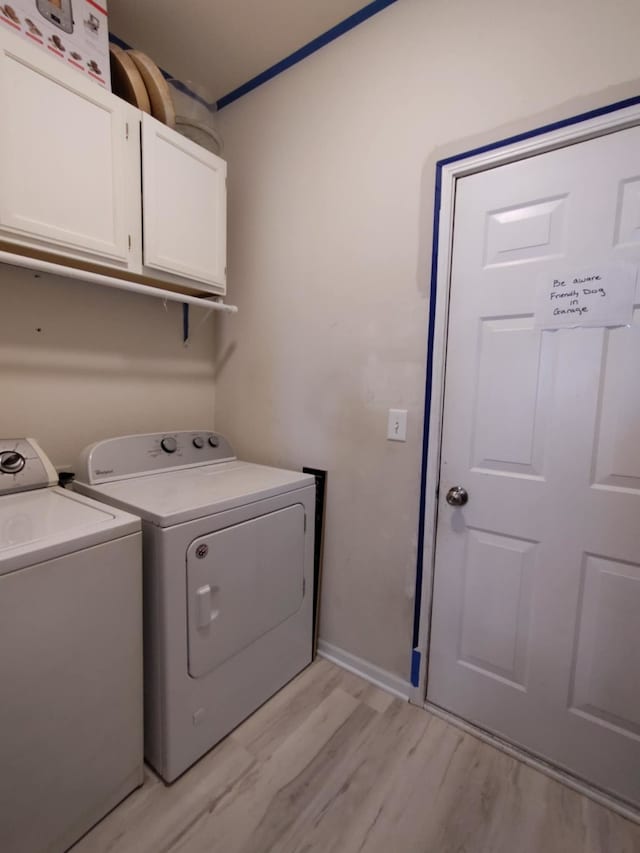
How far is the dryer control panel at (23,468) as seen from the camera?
4.39ft

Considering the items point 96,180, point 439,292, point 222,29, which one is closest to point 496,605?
point 439,292

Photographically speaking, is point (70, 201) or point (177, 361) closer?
point (70, 201)

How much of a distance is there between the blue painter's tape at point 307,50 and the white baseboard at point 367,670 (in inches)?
106

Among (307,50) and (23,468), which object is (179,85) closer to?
(307,50)

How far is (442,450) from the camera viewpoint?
150 cm

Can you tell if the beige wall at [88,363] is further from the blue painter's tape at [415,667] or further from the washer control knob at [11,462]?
the blue painter's tape at [415,667]

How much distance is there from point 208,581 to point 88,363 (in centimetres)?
114

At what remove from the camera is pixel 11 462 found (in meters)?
1.36

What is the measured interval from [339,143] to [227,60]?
73 centimetres

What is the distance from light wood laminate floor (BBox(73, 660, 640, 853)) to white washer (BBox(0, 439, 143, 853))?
0.56 ft

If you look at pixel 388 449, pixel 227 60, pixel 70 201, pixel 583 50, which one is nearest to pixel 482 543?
pixel 388 449

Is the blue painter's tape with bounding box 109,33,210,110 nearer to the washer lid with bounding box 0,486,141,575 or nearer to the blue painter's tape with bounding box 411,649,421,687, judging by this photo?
the washer lid with bounding box 0,486,141,575

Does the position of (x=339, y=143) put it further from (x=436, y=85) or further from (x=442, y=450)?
(x=442, y=450)

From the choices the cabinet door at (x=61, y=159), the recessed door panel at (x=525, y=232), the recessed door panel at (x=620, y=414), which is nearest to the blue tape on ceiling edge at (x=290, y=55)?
the cabinet door at (x=61, y=159)
